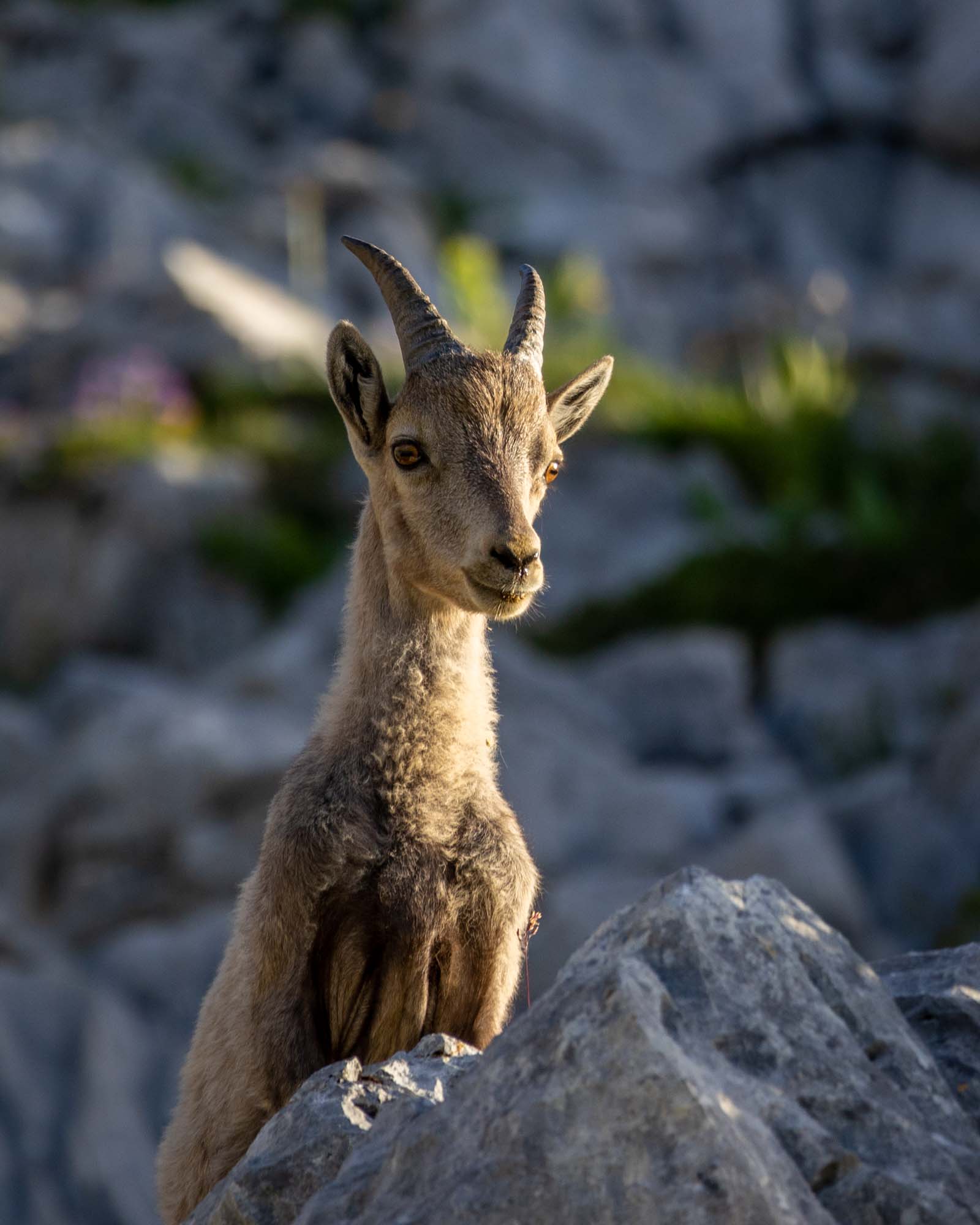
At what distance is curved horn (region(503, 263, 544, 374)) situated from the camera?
5598mm

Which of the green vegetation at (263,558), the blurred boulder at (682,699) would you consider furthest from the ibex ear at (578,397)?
the green vegetation at (263,558)

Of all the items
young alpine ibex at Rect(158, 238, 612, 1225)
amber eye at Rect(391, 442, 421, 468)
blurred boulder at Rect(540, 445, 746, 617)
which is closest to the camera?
young alpine ibex at Rect(158, 238, 612, 1225)

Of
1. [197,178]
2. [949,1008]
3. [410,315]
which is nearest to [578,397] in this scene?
[410,315]

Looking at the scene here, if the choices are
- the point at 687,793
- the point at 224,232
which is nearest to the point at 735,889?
the point at 687,793

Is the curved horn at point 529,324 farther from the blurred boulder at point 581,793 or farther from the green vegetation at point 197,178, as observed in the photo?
the green vegetation at point 197,178

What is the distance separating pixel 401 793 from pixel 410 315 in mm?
1738

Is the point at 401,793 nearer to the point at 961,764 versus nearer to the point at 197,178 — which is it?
the point at 961,764

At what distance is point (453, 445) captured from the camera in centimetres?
531

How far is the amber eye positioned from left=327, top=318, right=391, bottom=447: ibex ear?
28cm

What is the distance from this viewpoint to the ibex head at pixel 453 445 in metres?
5.09

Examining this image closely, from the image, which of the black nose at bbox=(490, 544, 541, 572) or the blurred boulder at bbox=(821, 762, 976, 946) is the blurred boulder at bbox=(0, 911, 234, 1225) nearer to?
the blurred boulder at bbox=(821, 762, 976, 946)

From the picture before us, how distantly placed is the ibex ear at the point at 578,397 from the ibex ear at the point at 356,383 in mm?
720

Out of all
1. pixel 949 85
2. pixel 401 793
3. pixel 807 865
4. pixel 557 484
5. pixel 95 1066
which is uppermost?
pixel 949 85

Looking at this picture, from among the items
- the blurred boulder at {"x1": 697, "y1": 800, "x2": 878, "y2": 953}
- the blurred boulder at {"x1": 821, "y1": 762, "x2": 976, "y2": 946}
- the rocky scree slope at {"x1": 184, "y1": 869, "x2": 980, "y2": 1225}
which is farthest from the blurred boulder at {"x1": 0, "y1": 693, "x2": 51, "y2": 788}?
the rocky scree slope at {"x1": 184, "y1": 869, "x2": 980, "y2": 1225}
